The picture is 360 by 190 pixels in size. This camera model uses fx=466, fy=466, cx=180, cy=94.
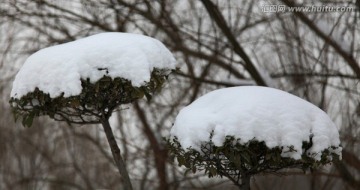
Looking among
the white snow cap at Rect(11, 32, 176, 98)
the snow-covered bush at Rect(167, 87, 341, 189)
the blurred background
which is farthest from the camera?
the blurred background

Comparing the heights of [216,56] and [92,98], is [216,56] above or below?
above

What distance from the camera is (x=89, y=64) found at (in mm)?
2455

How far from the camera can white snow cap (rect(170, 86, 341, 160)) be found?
2.20 m

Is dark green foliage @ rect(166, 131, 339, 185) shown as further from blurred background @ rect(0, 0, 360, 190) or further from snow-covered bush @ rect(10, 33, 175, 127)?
blurred background @ rect(0, 0, 360, 190)

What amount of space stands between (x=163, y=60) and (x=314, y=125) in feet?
2.95

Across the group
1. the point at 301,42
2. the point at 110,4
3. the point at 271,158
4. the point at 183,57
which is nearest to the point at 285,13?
the point at 301,42

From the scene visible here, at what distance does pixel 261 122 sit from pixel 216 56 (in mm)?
3300

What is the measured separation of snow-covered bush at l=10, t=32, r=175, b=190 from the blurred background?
2.12 metres

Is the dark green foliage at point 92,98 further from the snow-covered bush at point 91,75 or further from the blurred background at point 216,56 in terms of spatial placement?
the blurred background at point 216,56

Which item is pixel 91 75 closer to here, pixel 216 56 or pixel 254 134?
pixel 254 134

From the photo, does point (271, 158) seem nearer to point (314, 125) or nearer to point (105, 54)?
point (314, 125)

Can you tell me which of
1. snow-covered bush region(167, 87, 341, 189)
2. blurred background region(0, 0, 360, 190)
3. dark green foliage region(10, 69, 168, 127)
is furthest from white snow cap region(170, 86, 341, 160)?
blurred background region(0, 0, 360, 190)

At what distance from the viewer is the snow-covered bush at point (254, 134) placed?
219cm

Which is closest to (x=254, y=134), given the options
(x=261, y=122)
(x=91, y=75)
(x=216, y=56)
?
(x=261, y=122)
